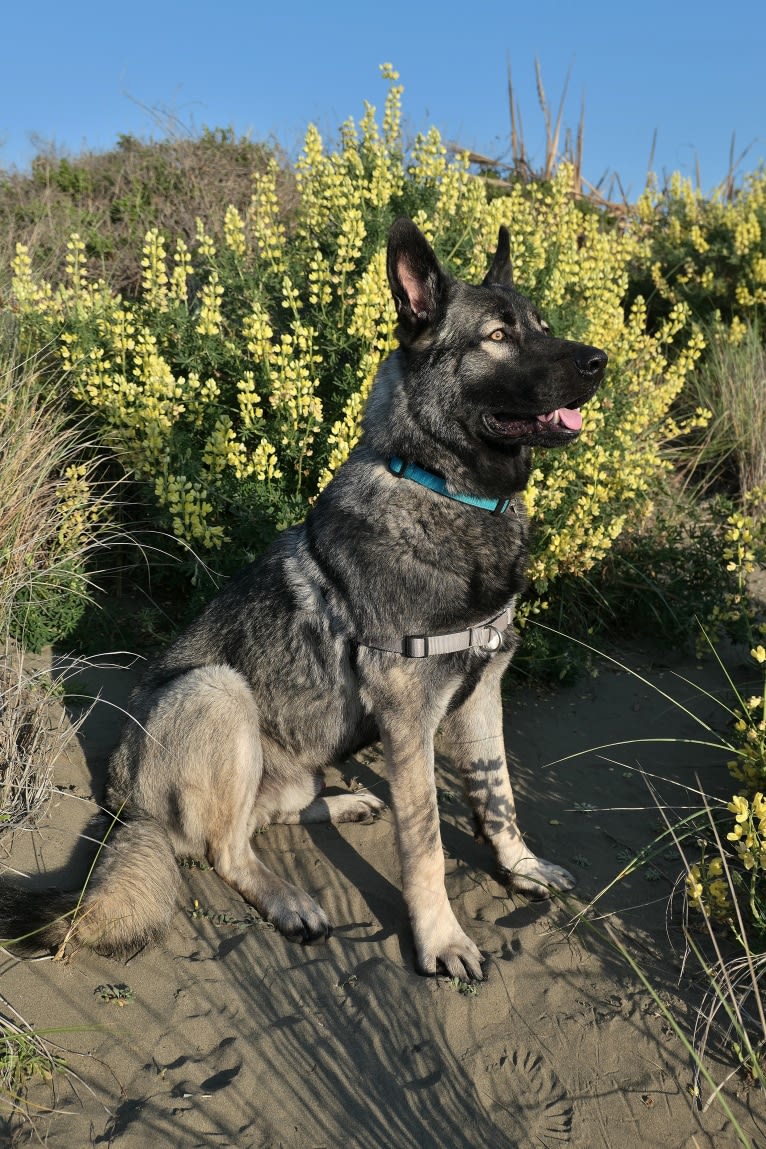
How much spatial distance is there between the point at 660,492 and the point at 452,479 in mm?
3132

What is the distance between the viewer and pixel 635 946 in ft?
9.23

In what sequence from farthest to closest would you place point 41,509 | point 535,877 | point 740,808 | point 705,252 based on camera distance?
point 705,252 < point 41,509 < point 535,877 < point 740,808

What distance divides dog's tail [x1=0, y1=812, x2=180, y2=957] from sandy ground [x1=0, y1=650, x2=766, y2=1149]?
13 cm

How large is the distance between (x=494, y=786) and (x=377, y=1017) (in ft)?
3.05

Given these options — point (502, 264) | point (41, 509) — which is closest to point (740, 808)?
point (502, 264)

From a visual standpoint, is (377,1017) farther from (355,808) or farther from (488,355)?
(488,355)

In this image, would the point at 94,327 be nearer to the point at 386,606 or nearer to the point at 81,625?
the point at 81,625

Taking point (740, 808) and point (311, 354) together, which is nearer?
point (740, 808)

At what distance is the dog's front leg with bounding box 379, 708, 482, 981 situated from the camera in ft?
9.08

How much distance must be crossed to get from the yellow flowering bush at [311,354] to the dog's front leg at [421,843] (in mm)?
1700

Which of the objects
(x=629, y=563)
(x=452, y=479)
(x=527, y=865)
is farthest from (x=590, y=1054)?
(x=629, y=563)

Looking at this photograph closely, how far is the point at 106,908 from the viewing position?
2.60m

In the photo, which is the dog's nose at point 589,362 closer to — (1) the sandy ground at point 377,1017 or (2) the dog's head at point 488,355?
(2) the dog's head at point 488,355

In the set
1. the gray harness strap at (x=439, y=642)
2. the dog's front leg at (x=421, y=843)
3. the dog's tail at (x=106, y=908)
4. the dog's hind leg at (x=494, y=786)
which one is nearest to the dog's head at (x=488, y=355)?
the gray harness strap at (x=439, y=642)
